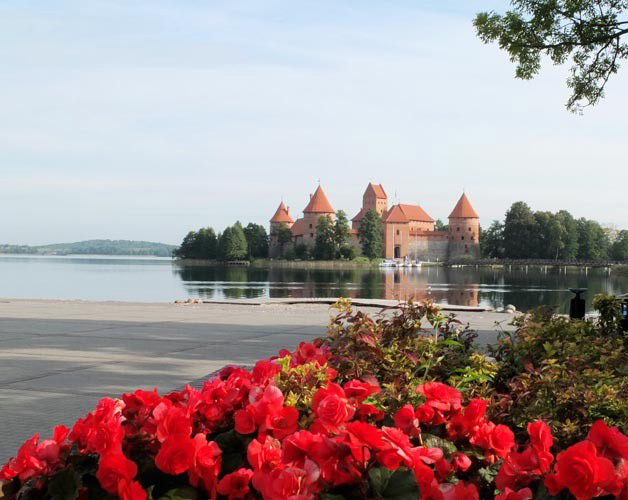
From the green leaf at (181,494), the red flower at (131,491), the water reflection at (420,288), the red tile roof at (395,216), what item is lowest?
the water reflection at (420,288)

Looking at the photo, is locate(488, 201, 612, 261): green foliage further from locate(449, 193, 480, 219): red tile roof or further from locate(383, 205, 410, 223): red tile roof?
locate(383, 205, 410, 223): red tile roof

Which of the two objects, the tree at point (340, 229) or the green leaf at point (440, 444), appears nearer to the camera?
the green leaf at point (440, 444)

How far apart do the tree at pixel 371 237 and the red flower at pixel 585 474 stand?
118m

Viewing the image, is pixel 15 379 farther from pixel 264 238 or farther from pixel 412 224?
pixel 412 224

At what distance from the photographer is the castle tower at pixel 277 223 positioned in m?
134

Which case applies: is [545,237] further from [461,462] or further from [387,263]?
[461,462]

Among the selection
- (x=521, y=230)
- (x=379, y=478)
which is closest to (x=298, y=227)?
(x=521, y=230)

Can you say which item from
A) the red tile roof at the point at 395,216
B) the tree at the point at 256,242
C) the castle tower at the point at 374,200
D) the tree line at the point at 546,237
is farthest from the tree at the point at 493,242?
the tree at the point at 256,242

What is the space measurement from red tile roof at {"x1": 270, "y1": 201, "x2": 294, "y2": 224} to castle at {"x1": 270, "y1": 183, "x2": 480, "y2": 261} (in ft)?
2.00

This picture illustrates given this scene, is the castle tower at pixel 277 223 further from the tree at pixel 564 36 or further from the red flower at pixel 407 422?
the red flower at pixel 407 422

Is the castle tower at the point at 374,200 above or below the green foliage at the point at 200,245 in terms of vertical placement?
above

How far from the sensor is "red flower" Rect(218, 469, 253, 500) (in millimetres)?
2232

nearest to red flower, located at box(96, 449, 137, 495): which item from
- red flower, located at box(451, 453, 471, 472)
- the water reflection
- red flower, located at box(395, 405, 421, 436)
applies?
red flower, located at box(395, 405, 421, 436)

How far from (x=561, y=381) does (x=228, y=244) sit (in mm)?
121401
